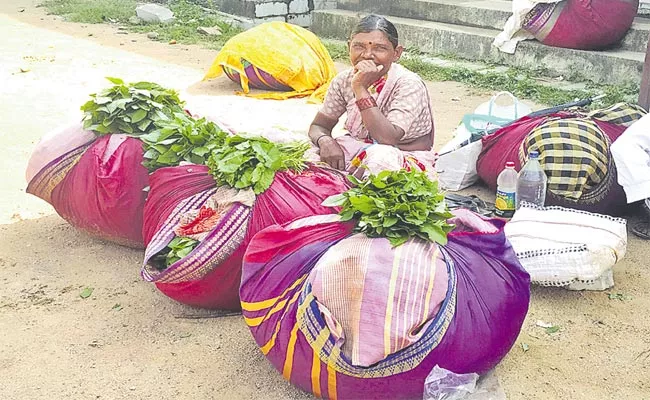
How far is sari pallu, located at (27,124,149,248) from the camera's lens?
11.8ft

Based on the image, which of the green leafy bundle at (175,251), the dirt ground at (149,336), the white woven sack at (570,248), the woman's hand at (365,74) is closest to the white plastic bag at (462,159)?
the dirt ground at (149,336)

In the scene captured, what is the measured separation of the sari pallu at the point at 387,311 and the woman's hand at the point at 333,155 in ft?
3.53

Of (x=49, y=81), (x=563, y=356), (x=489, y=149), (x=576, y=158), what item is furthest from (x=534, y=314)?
(x=49, y=81)

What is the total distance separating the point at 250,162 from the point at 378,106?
103cm

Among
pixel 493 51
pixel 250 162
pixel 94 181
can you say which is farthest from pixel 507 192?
pixel 493 51

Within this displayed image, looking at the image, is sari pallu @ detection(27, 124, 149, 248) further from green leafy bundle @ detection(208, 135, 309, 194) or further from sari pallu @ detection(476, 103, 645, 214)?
sari pallu @ detection(476, 103, 645, 214)

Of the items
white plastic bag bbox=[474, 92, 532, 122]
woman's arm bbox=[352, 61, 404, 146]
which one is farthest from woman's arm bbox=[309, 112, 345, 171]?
white plastic bag bbox=[474, 92, 532, 122]

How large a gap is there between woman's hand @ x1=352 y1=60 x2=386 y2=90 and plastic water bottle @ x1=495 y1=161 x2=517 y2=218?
0.86 m

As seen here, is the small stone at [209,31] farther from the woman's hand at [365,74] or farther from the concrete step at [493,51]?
the woman's hand at [365,74]

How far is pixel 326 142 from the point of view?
3961 millimetres

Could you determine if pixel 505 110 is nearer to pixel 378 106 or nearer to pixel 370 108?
pixel 378 106

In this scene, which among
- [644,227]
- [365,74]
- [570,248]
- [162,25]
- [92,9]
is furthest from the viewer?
[92,9]

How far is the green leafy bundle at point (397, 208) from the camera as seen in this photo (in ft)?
8.34

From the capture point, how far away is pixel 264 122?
6.24m
